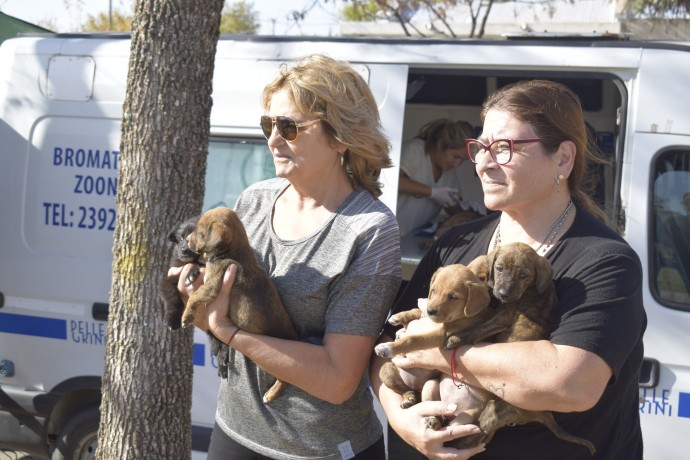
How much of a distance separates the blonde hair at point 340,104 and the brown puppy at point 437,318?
1.82 ft

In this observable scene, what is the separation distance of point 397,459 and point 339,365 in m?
2.05

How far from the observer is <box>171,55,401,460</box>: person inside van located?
2479 mm

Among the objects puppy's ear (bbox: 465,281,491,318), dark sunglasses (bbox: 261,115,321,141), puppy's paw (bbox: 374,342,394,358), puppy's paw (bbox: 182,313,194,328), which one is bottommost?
Answer: puppy's paw (bbox: 182,313,194,328)

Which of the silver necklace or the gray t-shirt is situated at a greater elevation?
the silver necklace

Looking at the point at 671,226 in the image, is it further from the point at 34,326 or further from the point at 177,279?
the point at 34,326

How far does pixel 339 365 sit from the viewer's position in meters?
2.46

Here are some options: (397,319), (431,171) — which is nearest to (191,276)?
(397,319)

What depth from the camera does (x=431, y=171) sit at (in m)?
6.04

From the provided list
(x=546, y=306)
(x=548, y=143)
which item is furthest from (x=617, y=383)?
(x=548, y=143)

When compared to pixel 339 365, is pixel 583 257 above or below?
above

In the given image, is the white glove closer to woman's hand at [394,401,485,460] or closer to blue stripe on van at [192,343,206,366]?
blue stripe on van at [192,343,206,366]

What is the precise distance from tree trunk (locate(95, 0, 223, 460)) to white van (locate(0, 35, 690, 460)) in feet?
3.64

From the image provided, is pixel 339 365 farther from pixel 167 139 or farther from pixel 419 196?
pixel 419 196

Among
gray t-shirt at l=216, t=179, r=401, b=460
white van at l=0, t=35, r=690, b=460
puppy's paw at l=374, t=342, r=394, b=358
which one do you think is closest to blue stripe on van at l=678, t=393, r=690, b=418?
→ white van at l=0, t=35, r=690, b=460
